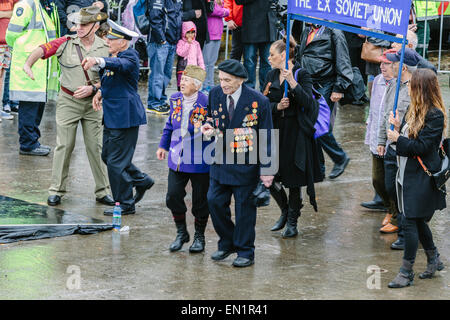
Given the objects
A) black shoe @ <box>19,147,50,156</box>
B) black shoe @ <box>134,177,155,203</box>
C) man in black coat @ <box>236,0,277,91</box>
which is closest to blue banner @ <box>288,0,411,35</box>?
black shoe @ <box>134,177,155,203</box>

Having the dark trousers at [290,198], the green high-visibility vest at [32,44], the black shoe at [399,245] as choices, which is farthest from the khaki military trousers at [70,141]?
the black shoe at [399,245]

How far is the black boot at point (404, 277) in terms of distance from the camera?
6.89 m

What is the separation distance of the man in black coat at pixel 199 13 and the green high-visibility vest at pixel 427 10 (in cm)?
476

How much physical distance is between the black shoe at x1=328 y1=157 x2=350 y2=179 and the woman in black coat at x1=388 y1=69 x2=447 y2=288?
3394 millimetres

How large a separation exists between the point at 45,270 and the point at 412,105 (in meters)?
3.29

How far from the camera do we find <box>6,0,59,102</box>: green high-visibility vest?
10911mm

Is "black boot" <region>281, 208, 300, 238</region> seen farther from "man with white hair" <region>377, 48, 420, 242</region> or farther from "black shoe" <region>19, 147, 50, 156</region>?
"black shoe" <region>19, 147, 50, 156</region>

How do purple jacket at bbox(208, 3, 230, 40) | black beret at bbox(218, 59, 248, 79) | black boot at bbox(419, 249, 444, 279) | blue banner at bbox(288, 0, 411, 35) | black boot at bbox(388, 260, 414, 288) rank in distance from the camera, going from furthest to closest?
purple jacket at bbox(208, 3, 230, 40), blue banner at bbox(288, 0, 411, 35), black beret at bbox(218, 59, 248, 79), black boot at bbox(419, 249, 444, 279), black boot at bbox(388, 260, 414, 288)

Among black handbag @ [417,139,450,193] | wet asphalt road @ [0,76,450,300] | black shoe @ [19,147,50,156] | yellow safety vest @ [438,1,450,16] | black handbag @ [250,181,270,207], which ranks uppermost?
yellow safety vest @ [438,1,450,16]

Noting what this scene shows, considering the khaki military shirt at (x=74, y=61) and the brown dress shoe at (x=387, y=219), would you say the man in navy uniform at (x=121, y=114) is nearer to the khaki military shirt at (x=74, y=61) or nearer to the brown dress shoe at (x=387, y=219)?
the khaki military shirt at (x=74, y=61)

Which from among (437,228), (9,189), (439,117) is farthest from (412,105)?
(9,189)

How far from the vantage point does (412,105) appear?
7016 mm

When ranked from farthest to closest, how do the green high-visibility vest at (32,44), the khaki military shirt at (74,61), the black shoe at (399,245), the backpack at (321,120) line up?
the green high-visibility vest at (32,44) < the khaki military shirt at (74,61) < the backpack at (321,120) < the black shoe at (399,245)

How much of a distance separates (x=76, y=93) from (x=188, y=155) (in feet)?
7.04
